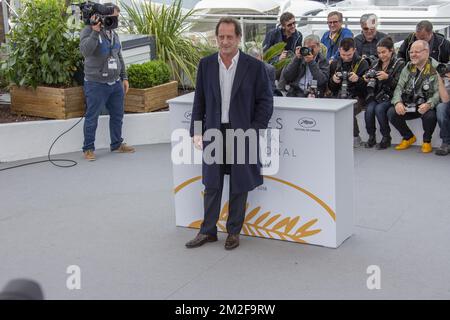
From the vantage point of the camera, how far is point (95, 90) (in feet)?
26.4

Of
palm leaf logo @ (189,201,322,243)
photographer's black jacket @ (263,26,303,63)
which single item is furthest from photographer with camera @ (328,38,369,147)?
palm leaf logo @ (189,201,322,243)

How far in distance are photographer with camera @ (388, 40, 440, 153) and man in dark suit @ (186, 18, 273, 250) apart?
352 cm

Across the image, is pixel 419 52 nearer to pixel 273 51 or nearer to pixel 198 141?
pixel 273 51

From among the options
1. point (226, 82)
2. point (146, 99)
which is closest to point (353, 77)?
point (146, 99)

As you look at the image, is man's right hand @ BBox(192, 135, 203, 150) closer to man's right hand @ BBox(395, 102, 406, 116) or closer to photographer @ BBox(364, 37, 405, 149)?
man's right hand @ BBox(395, 102, 406, 116)

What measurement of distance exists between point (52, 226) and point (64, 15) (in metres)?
4.45

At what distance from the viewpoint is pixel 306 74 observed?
331 inches

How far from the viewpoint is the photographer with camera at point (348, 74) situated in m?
8.55

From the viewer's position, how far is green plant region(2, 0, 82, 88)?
347 inches

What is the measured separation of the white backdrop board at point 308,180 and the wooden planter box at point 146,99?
12.1 ft

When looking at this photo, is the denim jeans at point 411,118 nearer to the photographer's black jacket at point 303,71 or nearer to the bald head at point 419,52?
the bald head at point 419,52

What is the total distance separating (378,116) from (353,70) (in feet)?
2.14

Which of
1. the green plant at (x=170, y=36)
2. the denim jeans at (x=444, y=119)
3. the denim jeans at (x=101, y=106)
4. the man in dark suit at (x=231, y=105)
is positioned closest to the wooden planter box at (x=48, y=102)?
the denim jeans at (x=101, y=106)
